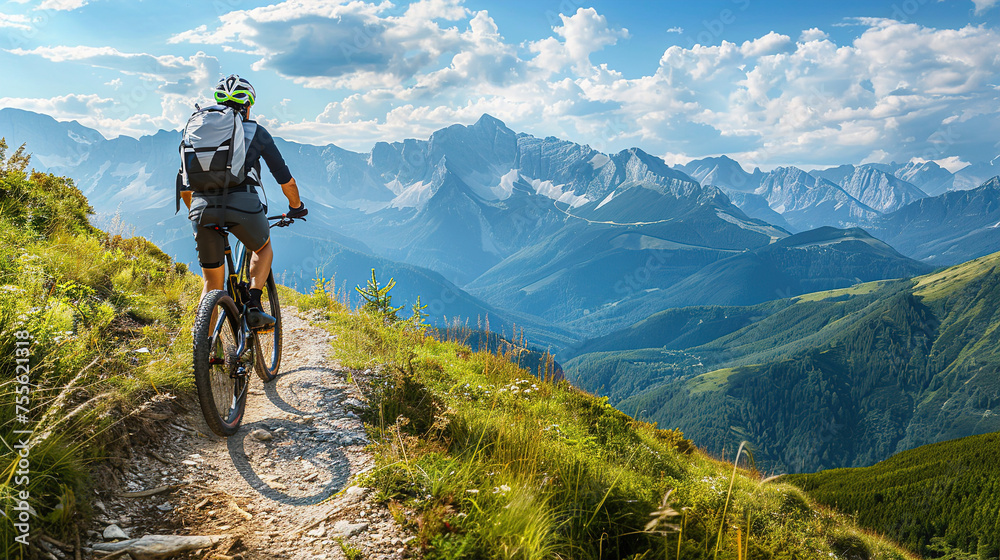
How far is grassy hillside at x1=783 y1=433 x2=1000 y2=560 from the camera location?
6621 cm

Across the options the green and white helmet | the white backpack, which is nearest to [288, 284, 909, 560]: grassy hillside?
the white backpack

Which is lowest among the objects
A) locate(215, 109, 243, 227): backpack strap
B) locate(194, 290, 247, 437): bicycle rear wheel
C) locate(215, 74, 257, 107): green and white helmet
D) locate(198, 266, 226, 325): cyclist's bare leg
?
locate(194, 290, 247, 437): bicycle rear wheel

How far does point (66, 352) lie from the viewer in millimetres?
3766

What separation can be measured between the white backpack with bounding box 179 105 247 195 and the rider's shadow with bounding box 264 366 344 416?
2.56 meters

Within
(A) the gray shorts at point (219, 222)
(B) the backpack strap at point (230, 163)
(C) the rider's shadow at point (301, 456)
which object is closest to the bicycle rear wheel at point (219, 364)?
(C) the rider's shadow at point (301, 456)

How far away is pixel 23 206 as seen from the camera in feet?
26.0

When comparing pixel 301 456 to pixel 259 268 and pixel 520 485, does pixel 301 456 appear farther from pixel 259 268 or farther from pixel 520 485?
pixel 259 268

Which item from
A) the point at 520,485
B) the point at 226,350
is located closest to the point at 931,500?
the point at 520,485

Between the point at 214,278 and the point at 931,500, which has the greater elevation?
the point at 214,278

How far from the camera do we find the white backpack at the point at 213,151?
4.59 metres

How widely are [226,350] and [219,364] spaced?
27 cm

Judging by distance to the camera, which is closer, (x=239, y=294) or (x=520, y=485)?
(x=520, y=485)

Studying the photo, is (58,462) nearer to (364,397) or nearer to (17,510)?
(17,510)

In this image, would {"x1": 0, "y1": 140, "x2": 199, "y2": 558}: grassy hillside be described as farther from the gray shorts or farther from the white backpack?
the white backpack
